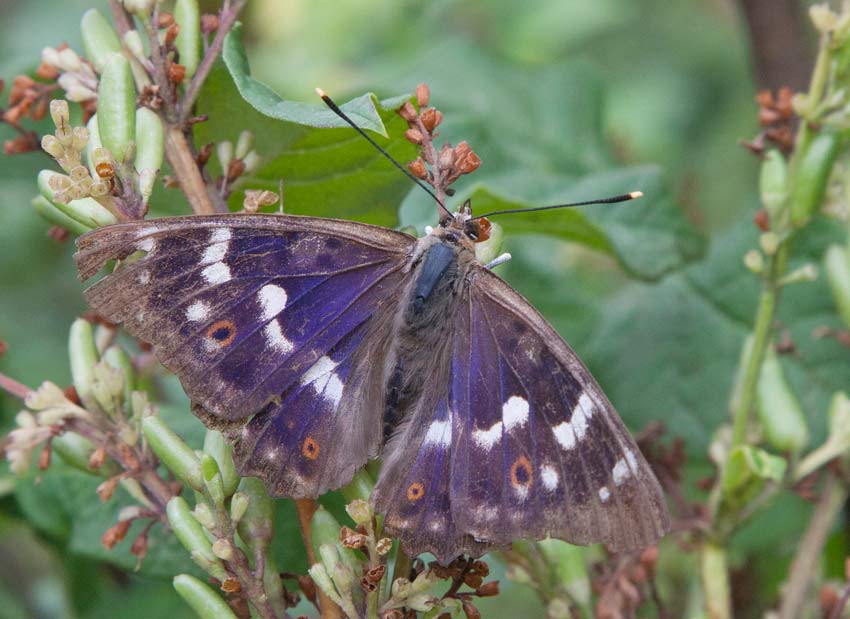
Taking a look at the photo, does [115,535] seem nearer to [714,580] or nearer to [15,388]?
[15,388]

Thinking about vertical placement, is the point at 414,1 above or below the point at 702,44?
above

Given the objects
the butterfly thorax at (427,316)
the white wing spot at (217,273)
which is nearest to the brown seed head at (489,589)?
the butterfly thorax at (427,316)

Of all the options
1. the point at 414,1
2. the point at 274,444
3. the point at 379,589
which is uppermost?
the point at 414,1

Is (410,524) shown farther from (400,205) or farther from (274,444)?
(400,205)

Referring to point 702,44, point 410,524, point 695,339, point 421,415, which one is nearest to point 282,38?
point 702,44

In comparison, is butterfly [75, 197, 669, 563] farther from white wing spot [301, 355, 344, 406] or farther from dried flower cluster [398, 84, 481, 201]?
dried flower cluster [398, 84, 481, 201]

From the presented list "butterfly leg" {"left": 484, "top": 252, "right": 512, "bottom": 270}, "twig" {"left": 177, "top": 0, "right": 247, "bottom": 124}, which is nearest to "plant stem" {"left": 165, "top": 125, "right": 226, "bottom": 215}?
"twig" {"left": 177, "top": 0, "right": 247, "bottom": 124}

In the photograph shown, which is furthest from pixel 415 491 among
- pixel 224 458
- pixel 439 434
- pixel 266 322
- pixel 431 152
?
pixel 431 152
